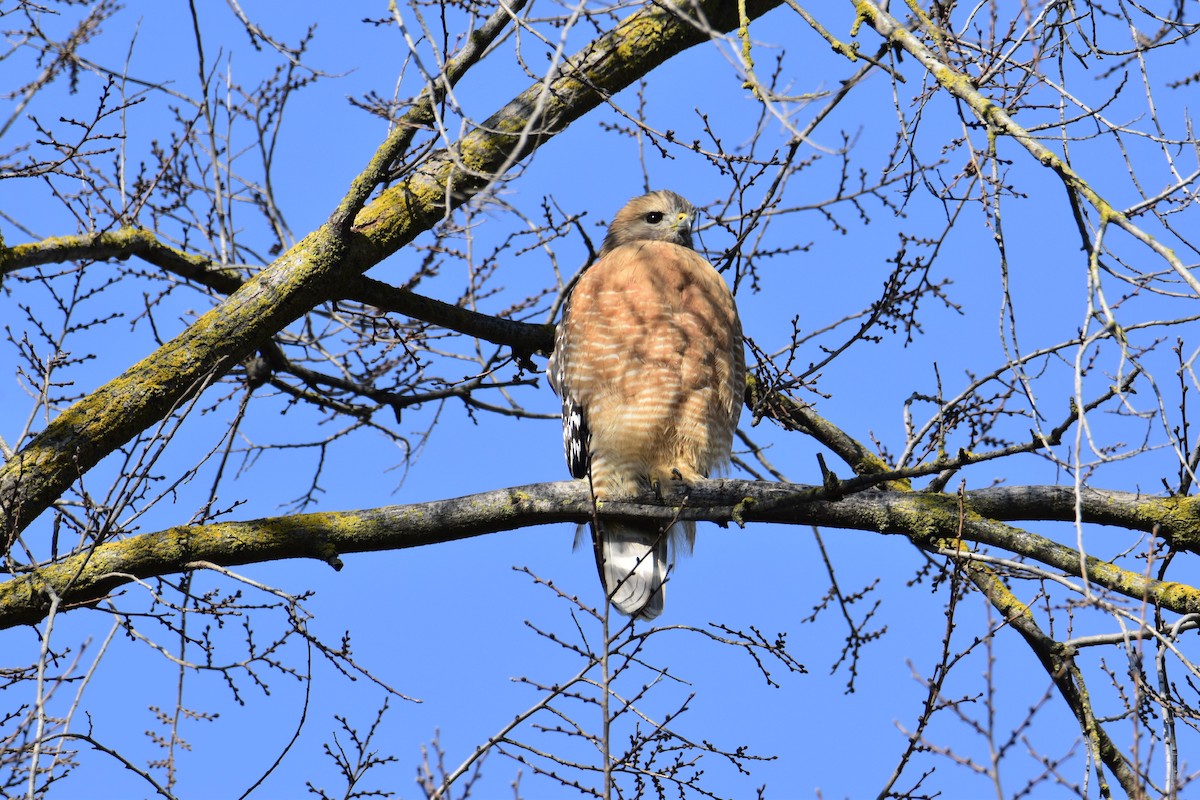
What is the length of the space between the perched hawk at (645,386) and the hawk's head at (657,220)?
33cm

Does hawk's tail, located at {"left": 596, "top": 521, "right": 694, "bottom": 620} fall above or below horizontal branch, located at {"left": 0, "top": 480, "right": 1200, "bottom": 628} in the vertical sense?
above

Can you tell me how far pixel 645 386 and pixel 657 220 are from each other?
105 centimetres

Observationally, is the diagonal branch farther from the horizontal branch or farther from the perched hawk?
the perched hawk

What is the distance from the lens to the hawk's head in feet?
18.5

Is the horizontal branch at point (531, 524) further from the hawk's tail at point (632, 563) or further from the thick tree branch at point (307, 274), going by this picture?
the hawk's tail at point (632, 563)

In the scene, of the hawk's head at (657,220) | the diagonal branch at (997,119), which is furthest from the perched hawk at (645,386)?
the diagonal branch at (997,119)

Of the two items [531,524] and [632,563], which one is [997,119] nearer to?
[531,524]

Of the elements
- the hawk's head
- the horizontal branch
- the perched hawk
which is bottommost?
the horizontal branch

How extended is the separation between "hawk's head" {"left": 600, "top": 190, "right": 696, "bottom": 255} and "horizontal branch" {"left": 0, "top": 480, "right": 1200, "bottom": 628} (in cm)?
177

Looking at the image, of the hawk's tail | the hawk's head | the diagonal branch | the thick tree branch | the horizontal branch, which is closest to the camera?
the diagonal branch

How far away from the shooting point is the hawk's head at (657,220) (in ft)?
18.5

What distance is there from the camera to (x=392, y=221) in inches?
186

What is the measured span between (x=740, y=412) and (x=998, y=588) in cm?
133

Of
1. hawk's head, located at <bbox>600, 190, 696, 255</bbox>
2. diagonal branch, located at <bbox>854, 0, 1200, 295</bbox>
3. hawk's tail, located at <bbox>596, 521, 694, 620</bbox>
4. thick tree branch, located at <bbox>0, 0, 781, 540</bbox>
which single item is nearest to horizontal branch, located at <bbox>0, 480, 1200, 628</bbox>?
thick tree branch, located at <bbox>0, 0, 781, 540</bbox>
